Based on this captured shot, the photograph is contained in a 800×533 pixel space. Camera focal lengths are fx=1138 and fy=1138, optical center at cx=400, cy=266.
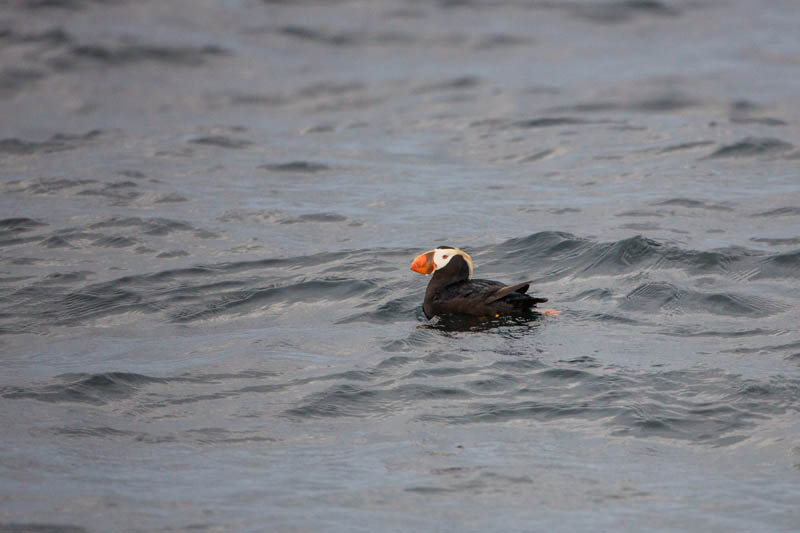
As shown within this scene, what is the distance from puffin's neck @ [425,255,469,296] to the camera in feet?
36.5

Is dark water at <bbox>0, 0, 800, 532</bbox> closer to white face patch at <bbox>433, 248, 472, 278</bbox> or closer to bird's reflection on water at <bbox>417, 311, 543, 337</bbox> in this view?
bird's reflection on water at <bbox>417, 311, 543, 337</bbox>

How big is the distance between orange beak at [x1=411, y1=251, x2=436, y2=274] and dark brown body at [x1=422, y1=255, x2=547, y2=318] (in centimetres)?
12

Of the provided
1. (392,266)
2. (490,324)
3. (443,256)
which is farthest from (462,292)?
(392,266)

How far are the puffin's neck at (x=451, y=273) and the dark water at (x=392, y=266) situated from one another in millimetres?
425

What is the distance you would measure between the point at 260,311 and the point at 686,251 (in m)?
4.60

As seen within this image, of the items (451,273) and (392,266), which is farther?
(392,266)

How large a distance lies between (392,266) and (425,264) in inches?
63.0

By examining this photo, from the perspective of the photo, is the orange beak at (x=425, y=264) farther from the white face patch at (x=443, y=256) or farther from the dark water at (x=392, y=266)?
the dark water at (x=392, y=266)

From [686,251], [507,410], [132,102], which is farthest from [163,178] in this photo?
[507,410]

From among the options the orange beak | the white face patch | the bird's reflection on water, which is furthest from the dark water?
the white face patch

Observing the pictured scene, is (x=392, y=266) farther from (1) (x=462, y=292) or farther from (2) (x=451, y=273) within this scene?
(1) (x=462, y=292)

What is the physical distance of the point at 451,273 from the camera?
11.2 m

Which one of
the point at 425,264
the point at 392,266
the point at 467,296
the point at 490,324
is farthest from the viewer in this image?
the point at 392,266

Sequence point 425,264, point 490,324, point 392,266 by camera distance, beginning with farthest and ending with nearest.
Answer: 1. point 392,266
2. point 425,264
3. point 490,324
